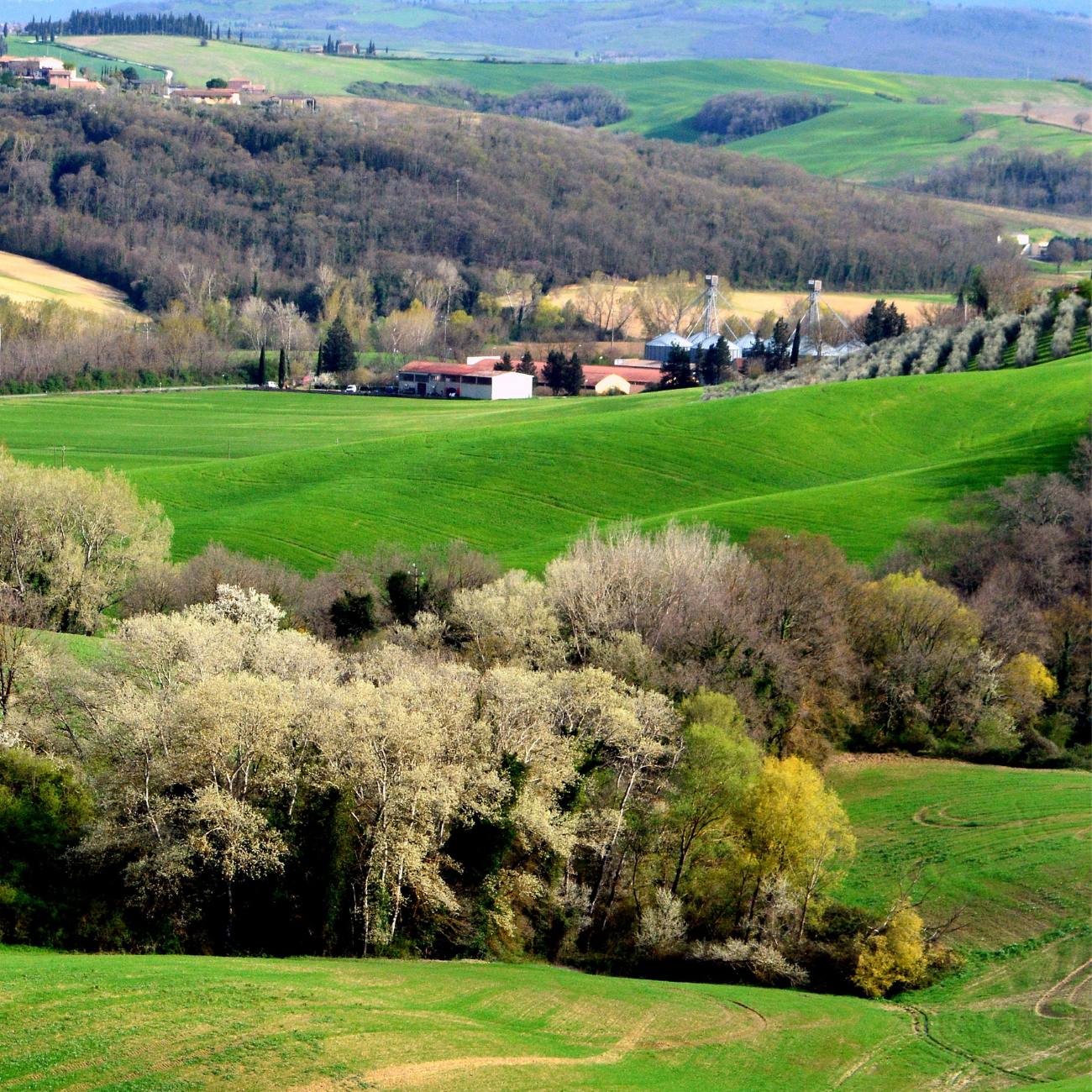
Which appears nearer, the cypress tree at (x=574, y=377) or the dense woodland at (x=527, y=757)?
the dense woodland at (x=527, y=757)

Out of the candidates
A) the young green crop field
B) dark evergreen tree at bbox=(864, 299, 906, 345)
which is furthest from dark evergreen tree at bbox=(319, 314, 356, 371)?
dark evergreen tree at bbox=(864, 299, 906, 345)

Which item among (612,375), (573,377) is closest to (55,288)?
(573,377)

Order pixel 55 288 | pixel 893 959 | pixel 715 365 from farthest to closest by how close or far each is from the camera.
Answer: pixel 55 288, pixel 715 365, pixel 893 959

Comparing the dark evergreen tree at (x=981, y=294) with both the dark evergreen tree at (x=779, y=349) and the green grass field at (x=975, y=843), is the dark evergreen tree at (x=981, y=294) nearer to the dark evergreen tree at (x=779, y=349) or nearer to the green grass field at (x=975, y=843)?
the dark evergreen tree at (x=779, y=349)

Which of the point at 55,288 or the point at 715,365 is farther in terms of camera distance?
the point at 55,288

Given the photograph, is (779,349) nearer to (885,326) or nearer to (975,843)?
(885,326)

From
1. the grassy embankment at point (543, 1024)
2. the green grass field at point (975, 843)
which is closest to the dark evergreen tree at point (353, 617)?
the green grass field at point (975, 843)

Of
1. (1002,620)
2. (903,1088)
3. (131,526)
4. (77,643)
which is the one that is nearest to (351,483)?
Answer: (131,526)

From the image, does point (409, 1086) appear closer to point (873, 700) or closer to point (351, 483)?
point (873, 700)
